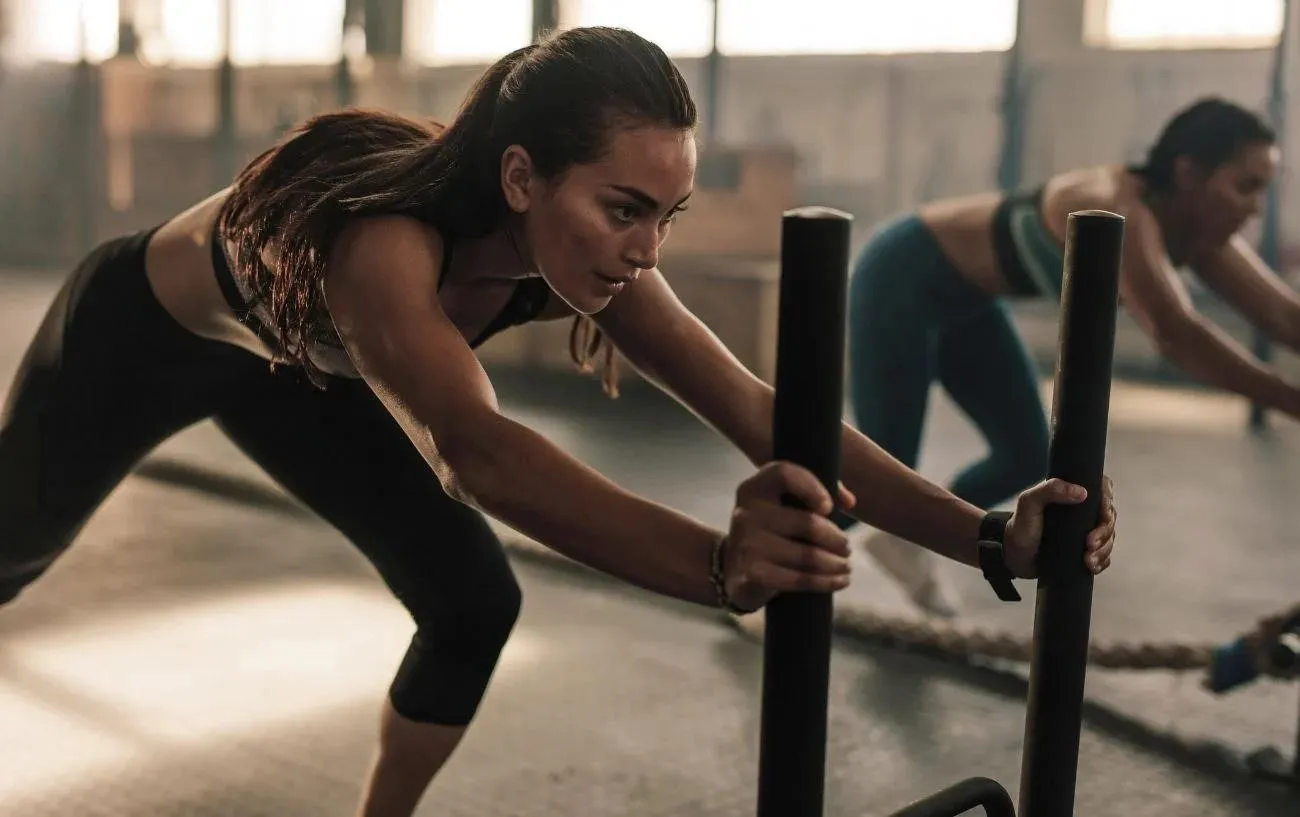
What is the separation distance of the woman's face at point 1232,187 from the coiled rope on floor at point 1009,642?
676mm

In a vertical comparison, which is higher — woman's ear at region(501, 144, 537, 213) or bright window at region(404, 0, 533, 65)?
bright window at region(404, 0, 533, 65)

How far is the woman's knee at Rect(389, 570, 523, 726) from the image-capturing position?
1522 mm

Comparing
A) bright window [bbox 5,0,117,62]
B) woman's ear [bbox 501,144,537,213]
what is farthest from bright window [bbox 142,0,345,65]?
woman's ear [bbox 501,144,537,213]

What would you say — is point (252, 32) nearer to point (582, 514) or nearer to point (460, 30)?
point (460, 30)

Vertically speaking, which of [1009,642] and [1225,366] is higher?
[1225,366]

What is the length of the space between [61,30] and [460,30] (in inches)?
135

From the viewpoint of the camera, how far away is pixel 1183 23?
20.7 ft

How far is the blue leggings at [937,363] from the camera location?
256 centimetres

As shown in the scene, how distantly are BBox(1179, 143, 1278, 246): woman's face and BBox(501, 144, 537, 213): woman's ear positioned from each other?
4.97ft

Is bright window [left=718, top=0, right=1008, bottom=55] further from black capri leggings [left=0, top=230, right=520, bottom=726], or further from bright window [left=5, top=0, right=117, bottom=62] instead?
black capri leggings [left=0, top=230, right=520, bottom=726]

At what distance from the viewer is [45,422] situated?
5.09 ft

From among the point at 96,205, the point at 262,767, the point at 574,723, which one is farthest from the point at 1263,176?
the point at 96,205

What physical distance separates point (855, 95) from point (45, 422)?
241 inches

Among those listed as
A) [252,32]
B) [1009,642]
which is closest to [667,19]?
[252,32]
